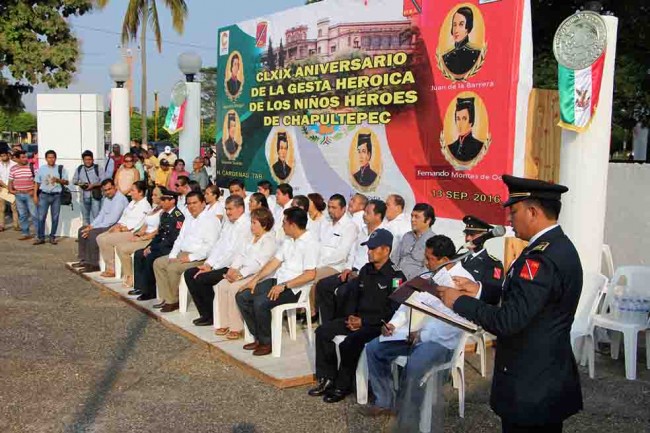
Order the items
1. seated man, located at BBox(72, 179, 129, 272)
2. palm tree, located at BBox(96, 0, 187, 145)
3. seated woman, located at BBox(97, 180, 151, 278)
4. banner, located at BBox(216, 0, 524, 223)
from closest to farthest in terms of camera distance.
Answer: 1. banner, located at BBox(216, 0, 524, 223)
2. seated woman, located at BBox(97, 180, 151, 278)
3. seated man, located at BBox(72, 179, 129, 272)
4. palm tree, located at BBox(96, 0, 187, 145)

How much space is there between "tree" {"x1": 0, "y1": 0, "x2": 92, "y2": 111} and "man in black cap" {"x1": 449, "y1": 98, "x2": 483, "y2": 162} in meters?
12.5

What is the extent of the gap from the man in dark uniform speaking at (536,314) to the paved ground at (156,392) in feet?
5.83

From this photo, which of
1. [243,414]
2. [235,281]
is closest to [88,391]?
[243,414]

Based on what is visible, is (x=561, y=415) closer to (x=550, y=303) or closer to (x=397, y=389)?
(x=550, y=303)

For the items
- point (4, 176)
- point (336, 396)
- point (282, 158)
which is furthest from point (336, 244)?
point (4, 176)

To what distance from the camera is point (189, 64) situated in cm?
1265

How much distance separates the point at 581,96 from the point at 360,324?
9.02ft

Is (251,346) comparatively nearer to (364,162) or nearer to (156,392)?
(156,392)

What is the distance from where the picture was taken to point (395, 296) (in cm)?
297

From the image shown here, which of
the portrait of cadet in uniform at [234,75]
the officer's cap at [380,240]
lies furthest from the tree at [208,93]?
the officer's cap at [380,240]

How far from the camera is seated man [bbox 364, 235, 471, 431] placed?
4.41 metres

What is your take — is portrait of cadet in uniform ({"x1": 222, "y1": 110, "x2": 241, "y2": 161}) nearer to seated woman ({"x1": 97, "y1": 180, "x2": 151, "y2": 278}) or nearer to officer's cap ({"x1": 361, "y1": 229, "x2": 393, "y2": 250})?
seated woman ({"x1": 97, "y1": 180, "x2": 151, "y2": 278})

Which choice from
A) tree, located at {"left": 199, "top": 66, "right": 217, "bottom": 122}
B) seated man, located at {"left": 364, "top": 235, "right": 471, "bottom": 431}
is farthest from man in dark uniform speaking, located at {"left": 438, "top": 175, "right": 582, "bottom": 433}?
tree, located at {"left": 199, "top": 66, "right": 217, "bottom": 122}

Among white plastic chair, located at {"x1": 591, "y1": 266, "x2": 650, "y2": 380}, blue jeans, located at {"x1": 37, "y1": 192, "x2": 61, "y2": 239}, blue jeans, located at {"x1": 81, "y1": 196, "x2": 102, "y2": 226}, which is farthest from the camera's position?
blue jeans, located at {"x1": 37, "y1": 192, "x2": 61, "y2": 239}
